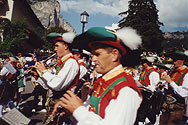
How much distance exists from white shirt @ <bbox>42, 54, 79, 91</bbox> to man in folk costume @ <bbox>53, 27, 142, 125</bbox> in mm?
771

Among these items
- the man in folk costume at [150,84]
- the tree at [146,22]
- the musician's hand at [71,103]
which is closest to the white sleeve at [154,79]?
the man in folk costume at [150,84]

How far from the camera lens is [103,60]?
1814 mm

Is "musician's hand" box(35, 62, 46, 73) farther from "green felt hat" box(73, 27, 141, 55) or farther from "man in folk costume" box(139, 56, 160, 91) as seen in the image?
"man in folk costume" box(139, 56, 160, 91)

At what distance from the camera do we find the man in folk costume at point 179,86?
380 centimetres

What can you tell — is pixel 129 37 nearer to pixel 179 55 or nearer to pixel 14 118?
pixel 14 118

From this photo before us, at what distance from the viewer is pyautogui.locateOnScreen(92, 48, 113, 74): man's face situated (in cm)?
181

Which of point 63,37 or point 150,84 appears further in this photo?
point 150,84

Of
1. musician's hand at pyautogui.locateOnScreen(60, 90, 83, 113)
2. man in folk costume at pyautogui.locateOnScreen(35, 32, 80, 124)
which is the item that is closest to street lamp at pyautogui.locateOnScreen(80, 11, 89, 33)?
man in folk costume at pyautogui.locateOnScreen(35, 32, 80, 124)

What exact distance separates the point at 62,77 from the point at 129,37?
1.25 meters

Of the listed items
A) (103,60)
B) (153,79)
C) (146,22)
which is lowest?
(153,79)

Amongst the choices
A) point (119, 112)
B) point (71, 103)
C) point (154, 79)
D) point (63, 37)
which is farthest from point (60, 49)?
point (154, 79)

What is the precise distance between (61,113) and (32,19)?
34.4 meters

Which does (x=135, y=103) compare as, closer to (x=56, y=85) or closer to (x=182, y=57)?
(x=56, y=85)

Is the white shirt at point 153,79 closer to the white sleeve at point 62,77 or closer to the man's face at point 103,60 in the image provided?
the white sleeve at point 62,77
